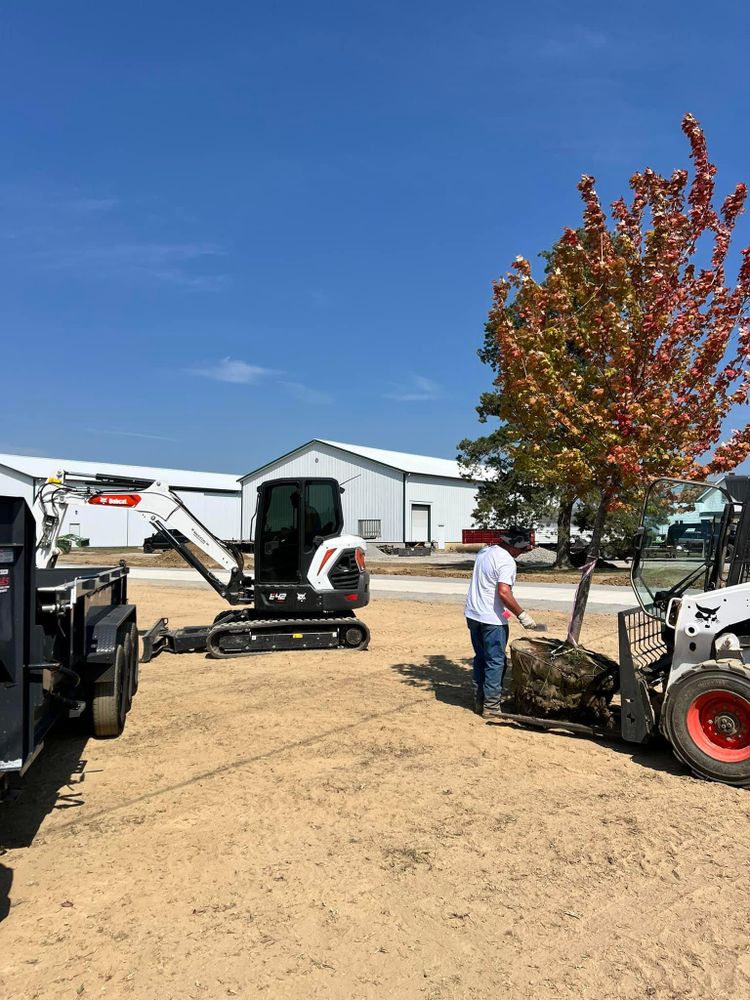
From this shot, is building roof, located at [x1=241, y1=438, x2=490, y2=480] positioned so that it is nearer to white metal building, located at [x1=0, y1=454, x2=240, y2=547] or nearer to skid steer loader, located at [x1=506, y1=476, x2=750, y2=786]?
white metal building, located at [x1=0, y1=454, x2=240, y2=547]

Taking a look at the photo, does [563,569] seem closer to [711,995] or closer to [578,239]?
[578,239]

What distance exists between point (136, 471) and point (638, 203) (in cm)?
5673

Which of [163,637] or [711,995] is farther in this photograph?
[163,637]

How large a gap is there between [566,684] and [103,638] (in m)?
3.97

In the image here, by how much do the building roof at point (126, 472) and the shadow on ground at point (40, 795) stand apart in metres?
45.6

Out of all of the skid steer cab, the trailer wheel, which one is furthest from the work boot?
the skid steer cab

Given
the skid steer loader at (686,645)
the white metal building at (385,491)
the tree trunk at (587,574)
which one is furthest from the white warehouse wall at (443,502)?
the skid steer loader at (686,645)

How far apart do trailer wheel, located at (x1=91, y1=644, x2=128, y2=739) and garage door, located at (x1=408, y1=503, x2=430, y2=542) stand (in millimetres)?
38149

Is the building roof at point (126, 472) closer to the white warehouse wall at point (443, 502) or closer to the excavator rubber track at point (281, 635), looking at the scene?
the white warehouse wall at point (443, 502)

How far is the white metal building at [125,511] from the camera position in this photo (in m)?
49.8

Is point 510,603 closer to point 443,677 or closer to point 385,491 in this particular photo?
point 443,677

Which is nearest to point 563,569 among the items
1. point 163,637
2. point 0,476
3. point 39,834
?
point 163,637

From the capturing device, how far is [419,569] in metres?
29.7

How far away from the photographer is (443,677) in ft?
30.1
